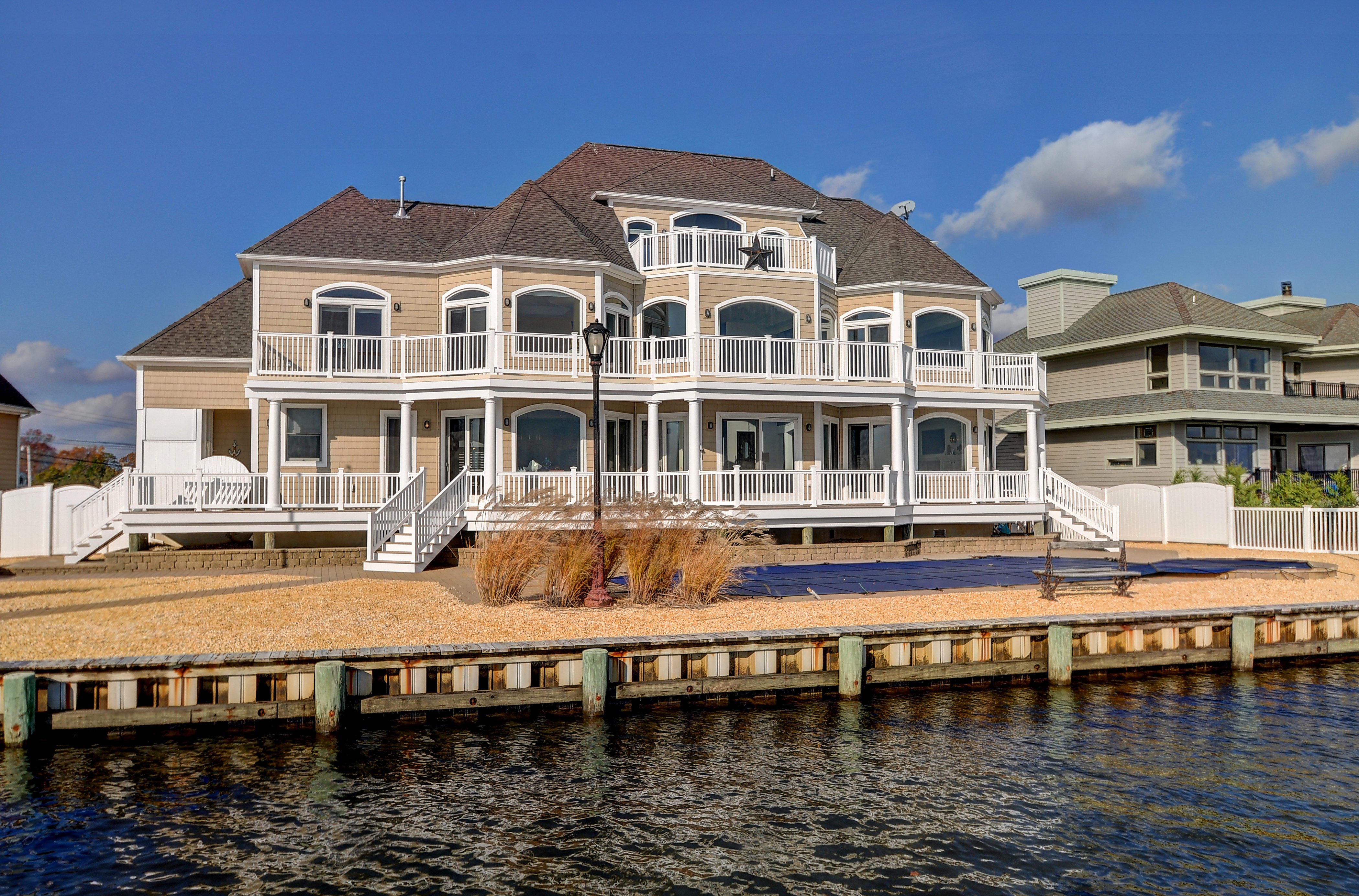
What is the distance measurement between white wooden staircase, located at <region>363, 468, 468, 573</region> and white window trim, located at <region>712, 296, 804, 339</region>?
785cm

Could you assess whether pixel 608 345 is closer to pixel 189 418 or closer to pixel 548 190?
pixel 548 190

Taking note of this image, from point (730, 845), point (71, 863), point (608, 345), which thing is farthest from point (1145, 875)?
point (608, 345)

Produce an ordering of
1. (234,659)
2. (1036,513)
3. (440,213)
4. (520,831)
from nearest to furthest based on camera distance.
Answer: (520,831) < (234,659) < (1036,513) < (440,213)

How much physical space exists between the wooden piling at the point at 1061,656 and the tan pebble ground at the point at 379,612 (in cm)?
110

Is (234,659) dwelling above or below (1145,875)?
above

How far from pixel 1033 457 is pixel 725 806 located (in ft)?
65.5

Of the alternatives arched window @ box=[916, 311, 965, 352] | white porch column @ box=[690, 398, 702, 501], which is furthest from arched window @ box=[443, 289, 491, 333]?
arched window @ box=[916, 311, 965, 352]

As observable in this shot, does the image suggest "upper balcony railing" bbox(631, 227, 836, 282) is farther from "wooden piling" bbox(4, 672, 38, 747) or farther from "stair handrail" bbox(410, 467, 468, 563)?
"wooden piling" bbox(4, 672, 38, 747)

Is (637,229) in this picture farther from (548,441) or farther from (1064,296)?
(1064,296)

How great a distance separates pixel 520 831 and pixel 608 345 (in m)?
15.9

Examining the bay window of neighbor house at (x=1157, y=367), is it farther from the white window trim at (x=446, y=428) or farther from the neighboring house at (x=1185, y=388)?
the white window trim at (x=446, y=428)

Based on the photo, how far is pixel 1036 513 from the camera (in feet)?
80.3

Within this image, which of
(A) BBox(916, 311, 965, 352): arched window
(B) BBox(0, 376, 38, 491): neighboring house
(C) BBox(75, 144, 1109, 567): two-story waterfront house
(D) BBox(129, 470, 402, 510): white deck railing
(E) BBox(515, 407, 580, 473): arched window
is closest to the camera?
(D) BBox(129, 470, 402, 510): white deck railing

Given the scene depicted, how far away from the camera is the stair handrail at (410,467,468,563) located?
18719 millimetres
